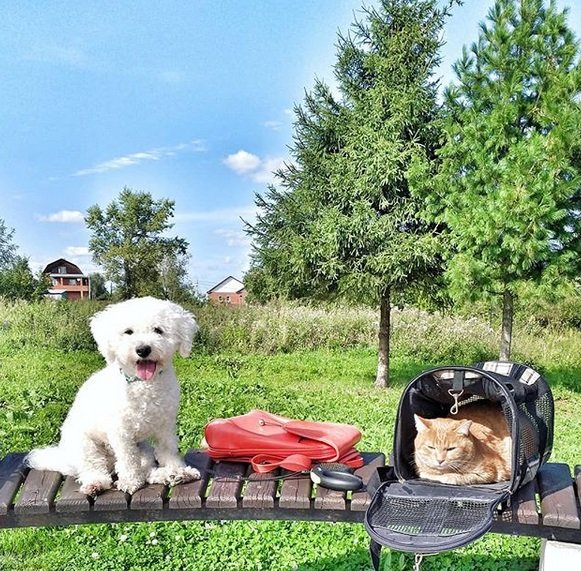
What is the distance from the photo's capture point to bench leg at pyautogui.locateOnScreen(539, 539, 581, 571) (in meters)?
2.53

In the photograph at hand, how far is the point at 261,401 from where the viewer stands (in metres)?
6.76

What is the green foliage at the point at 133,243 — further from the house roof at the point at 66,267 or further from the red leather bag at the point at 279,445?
the red leather bag at the point at 279,445

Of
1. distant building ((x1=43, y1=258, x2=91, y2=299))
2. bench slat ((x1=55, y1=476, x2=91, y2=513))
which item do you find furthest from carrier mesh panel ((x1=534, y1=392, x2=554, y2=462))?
distant building ((x1=43, y1=258, x2=91, y2=299))

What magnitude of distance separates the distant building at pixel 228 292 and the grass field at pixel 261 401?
164 cm

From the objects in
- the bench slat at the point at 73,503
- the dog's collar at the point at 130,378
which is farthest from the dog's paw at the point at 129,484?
the dog's collar at the point at 130,378

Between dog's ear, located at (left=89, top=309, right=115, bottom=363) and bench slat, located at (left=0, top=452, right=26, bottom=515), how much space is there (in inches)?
26.2

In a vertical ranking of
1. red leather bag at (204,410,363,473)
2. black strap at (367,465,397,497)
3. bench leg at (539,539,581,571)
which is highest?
red leather bag at (204,410,363,473)

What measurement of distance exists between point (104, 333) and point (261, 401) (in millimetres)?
4431

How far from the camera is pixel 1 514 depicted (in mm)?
2490

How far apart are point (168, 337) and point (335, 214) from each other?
5325mm

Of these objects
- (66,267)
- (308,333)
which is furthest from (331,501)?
(66,267)

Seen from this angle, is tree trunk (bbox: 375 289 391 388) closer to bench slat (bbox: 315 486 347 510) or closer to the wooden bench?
the wooden bench

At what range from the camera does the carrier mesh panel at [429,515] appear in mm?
2213

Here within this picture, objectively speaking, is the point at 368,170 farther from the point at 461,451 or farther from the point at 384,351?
the point at 461,451
